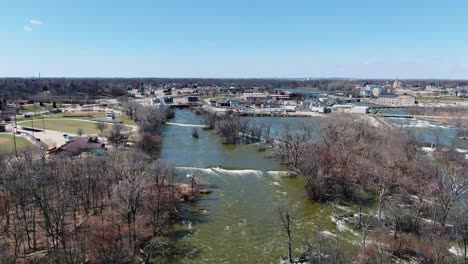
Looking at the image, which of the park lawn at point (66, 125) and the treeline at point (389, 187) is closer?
the treeline at point (389, 187)

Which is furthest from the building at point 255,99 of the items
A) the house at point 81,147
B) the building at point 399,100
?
the house at point 81,147

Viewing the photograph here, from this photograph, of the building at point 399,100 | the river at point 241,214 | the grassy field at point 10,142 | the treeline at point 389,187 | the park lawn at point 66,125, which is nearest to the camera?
the treeline at point 389,187

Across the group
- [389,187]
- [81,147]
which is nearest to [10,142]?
[81,147]

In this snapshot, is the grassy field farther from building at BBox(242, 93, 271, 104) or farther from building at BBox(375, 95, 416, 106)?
building at BBox(375, 95, 416, 106)

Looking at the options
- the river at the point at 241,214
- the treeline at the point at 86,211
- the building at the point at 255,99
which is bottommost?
the river at the point at 241,214

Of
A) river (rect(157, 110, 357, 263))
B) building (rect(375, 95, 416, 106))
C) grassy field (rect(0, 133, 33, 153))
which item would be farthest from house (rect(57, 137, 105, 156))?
building (rect(375, 95, 416, 106))

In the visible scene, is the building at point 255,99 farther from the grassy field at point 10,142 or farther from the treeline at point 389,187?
the grassy field at point 10,142

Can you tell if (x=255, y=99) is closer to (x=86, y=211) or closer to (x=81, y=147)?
(x=81, y=147)
